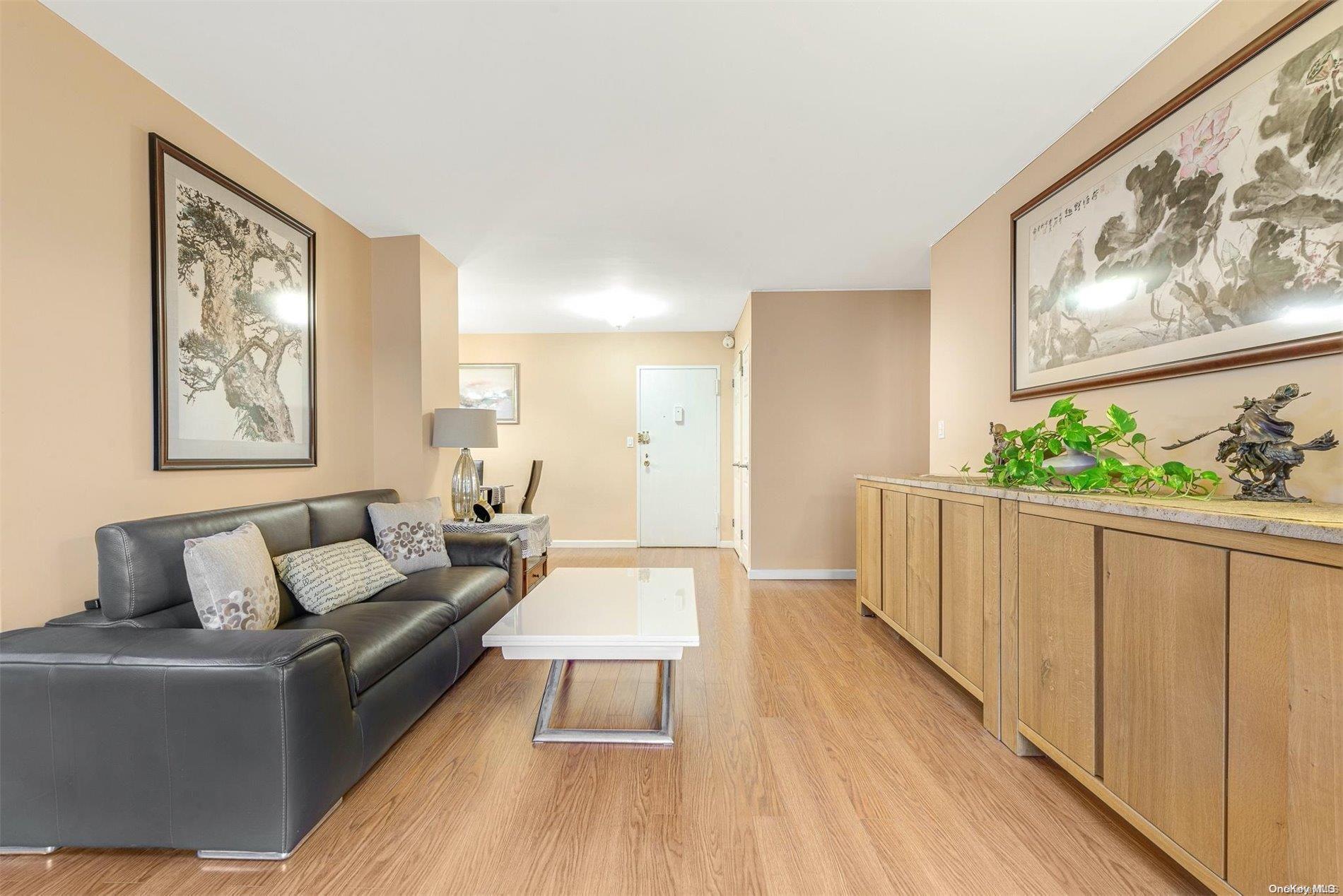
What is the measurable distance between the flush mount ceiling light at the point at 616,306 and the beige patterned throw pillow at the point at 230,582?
330cm

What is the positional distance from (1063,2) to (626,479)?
5.24 m

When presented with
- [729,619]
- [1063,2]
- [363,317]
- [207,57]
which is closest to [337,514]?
[363,317]

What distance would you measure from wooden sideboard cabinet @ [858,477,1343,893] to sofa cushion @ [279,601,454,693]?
6.87ft

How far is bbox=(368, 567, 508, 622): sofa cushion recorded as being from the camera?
8.32ft

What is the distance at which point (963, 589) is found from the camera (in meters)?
2.33

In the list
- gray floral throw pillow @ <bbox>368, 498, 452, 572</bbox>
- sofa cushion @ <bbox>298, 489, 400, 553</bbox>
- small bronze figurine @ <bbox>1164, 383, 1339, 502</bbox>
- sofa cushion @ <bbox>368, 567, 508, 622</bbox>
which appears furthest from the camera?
gray floral throw pillow @ <bbox>368, 498, 452, 572</bbox>

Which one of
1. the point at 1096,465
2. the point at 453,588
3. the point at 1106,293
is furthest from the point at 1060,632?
the point at 453,588

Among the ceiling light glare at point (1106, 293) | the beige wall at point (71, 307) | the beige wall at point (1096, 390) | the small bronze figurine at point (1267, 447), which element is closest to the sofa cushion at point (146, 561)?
the beige wall at point (71, 307)

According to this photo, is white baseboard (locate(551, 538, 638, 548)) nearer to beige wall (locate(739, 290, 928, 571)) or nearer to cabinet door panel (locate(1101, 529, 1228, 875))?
beige wall (locate(739, 290, 928, 571))

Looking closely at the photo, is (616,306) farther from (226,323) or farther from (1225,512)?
(1225,512)

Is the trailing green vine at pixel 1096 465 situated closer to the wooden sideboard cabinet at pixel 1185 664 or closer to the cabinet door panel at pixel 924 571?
the wooden sideboard cabinet at pixel 1185 664

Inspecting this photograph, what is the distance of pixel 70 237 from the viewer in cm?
183

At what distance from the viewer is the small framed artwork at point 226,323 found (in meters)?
2.17

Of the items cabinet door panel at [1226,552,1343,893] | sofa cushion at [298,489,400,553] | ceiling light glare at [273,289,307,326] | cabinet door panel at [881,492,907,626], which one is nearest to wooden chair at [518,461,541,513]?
sofa cushion at [298,489,400,553]
